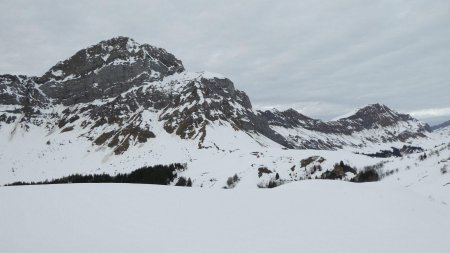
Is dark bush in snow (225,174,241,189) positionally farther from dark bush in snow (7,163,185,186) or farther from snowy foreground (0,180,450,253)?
snowy foreground (0,180,450,253)

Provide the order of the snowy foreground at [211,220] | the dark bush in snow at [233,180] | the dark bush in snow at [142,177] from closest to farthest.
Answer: the snowy foreground at [211,220] < the dark bush in snow at [233,180] < the dark bush in snow at [142,177]

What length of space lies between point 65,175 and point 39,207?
141494 millimetres

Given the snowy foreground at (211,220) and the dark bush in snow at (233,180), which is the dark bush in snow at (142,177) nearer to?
the dark bush in snow at (233,180)

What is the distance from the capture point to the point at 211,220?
444 inches

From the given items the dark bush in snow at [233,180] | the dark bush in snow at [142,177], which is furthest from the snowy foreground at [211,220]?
the dark bush in snow at [142,177]

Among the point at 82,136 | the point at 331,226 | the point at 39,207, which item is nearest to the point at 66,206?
the point at 39,207

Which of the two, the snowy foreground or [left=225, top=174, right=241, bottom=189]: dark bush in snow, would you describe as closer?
the snowy foreground

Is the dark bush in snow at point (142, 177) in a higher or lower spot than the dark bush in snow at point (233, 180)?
higher

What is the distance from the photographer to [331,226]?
1116cm

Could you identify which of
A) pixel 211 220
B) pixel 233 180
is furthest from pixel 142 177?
pixel 211 220

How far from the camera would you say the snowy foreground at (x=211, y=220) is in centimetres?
923

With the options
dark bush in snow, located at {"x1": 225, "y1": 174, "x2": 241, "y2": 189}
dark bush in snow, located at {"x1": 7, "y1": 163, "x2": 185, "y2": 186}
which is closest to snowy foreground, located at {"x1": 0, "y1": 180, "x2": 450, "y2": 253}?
dark bush in snow, located at {"x1": 225, "y1": 174, "x2": 241, "y2": 189}

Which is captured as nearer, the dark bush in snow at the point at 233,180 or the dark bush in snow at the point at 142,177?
the dark bush in snow at the point at 233,180

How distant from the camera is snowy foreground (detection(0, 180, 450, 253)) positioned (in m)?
9.23
